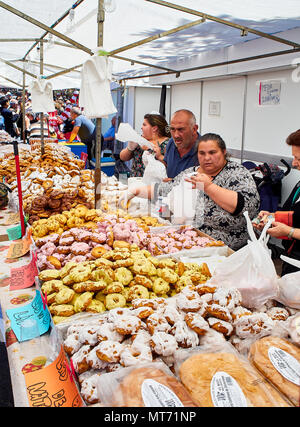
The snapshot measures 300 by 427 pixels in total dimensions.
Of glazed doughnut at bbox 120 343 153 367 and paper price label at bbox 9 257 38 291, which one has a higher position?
glazed doughnut at bbox 120 343 153 367

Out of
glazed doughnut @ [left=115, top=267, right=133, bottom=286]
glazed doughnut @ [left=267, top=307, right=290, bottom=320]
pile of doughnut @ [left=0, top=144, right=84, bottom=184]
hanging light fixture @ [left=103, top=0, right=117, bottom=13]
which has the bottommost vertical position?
glazed doughnut @ [left=267, top=307, right=290, bottom=320]

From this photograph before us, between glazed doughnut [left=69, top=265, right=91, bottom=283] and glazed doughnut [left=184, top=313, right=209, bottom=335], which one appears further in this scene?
glazed doughnut [left=69, top=265, right=91, bottom=283]

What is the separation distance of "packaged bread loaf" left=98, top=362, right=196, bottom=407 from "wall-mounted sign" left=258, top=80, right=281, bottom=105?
4971 mm

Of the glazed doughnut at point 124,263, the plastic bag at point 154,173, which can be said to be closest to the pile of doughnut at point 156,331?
the glazed doughnut at point 124,263

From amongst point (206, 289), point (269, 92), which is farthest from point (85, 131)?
point (206, 289)

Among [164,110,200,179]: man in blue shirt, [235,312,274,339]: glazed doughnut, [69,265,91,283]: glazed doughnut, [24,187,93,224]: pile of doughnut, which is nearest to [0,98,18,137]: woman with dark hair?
[164,110,200,179]: man in blue shirt

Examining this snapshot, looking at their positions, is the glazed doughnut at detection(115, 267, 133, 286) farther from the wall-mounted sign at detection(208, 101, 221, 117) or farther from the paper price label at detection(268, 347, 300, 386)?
the wall-mounted sign at detection(208, 101, 221, 117)

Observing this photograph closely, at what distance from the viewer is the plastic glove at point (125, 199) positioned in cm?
291

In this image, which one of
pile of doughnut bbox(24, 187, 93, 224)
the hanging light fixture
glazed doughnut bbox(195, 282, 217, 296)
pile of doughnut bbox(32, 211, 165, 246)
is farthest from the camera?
pile of doughnut bbox(24, 187, 93, 224)

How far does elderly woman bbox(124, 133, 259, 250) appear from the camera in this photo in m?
2.38

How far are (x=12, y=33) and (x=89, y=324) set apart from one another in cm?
549

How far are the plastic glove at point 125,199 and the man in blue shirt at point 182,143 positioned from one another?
83 cm

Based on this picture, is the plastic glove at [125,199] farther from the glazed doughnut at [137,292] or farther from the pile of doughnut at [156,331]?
the pile of doughnut at [156,331]
